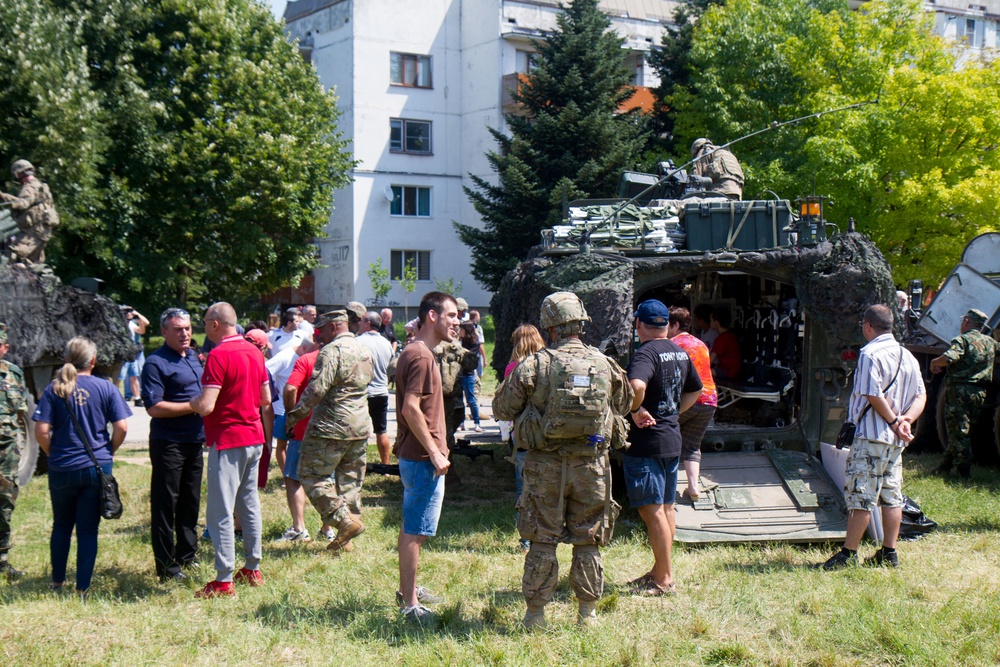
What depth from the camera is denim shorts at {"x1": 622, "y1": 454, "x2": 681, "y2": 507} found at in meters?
6.11

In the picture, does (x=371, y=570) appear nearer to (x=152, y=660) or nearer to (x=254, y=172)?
(x=152, y=660)

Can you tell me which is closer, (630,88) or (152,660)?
(152,660)

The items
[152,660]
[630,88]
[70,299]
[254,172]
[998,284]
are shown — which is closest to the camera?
[152,660]

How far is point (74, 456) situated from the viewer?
6168mm

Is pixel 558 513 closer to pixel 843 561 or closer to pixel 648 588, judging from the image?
pixel 648 588

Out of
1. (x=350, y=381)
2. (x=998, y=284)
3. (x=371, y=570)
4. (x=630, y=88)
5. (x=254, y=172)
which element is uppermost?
(x=630, y=88)

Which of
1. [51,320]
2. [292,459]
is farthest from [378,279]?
[292,459]

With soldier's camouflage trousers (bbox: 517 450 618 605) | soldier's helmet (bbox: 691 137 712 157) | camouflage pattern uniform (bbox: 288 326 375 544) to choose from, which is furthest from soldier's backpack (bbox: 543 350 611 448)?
soldier's helmet (bbox: 691 137 712 157)

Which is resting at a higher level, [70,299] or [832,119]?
[832,119]

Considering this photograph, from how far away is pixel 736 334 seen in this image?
11070mm

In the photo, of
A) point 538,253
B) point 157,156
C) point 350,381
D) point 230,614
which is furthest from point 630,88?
point 230,614

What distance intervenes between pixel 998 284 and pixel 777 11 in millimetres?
16529

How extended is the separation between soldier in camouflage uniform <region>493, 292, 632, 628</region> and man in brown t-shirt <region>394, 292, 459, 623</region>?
0.45 meters

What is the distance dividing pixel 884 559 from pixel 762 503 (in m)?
1.23
